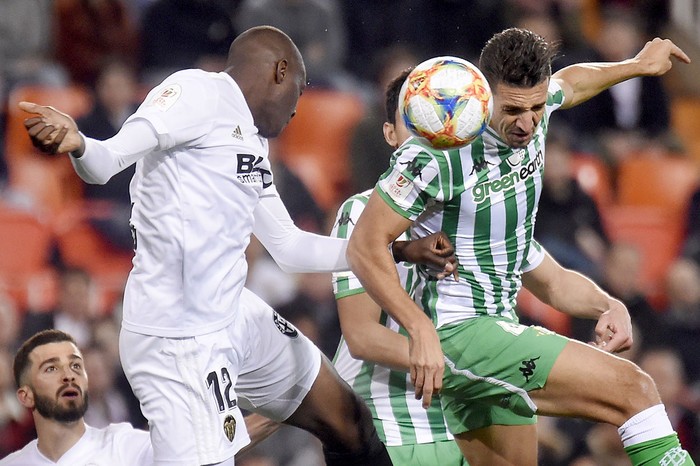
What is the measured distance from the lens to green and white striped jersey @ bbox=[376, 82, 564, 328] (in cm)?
349

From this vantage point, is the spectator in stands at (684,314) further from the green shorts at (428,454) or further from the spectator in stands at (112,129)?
the spectator in stands at (112,129)

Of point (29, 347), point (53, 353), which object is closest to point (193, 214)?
point (53, 353)

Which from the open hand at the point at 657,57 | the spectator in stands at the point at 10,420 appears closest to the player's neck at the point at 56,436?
the spectator in stands at the point at 10,420

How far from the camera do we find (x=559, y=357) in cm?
340

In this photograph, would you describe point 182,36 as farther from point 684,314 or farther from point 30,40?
point 684,314

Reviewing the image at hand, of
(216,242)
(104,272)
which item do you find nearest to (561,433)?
(104,272)

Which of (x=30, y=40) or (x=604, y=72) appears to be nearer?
(x=604, y=72)

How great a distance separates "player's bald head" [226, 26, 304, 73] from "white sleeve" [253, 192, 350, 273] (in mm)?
485

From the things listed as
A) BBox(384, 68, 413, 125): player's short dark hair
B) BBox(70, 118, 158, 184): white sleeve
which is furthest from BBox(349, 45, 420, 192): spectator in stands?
BBox(70, 118, 158, 184): white sleeve

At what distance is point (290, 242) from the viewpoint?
3.92 meters

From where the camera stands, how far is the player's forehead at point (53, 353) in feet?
14.9

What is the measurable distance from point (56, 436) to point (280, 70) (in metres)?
1.86

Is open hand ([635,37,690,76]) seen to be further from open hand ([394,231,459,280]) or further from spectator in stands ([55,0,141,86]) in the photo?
spectator in stands ([55,0,141,86])

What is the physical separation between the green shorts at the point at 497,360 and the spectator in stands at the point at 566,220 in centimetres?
349
